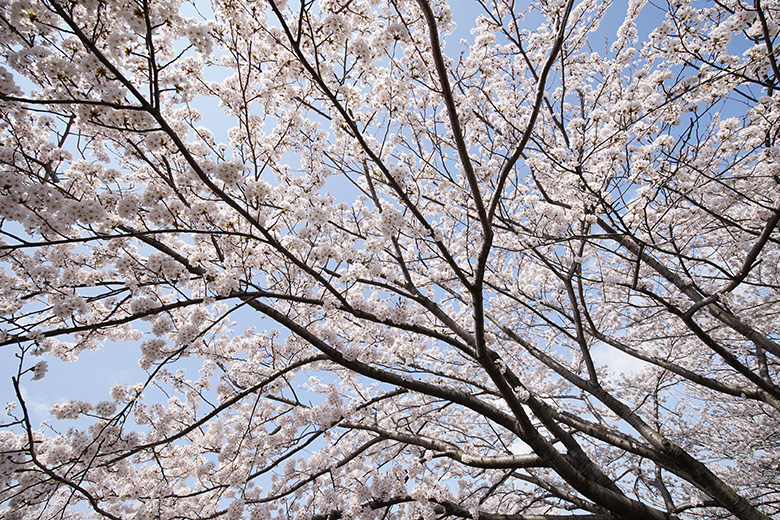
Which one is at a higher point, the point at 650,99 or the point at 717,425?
the point at 650,99

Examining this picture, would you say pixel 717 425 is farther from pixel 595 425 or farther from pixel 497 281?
pixel 497 281

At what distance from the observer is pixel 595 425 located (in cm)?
442

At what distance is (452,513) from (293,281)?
3.43 m

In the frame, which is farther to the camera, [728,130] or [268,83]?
[728,130]

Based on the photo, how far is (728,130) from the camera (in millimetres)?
3809

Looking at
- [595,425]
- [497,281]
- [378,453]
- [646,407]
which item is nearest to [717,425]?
[646,407]

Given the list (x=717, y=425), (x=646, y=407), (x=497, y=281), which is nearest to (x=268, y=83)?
(x=497, y=281)

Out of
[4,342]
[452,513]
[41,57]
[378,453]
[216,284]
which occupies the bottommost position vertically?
[452,513]

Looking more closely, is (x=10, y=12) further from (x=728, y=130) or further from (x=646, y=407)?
(x=646, y=407)

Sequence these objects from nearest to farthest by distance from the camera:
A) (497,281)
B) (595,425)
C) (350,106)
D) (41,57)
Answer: (41,57) → (350,106) → (595,425) → (497,281)

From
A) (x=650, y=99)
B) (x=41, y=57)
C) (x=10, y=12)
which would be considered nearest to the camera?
(x=10, y=12)

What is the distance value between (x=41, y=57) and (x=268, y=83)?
1620 millimetres

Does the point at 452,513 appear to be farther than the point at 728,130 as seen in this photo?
Yes

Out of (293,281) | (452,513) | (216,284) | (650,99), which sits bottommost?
(452,513)
